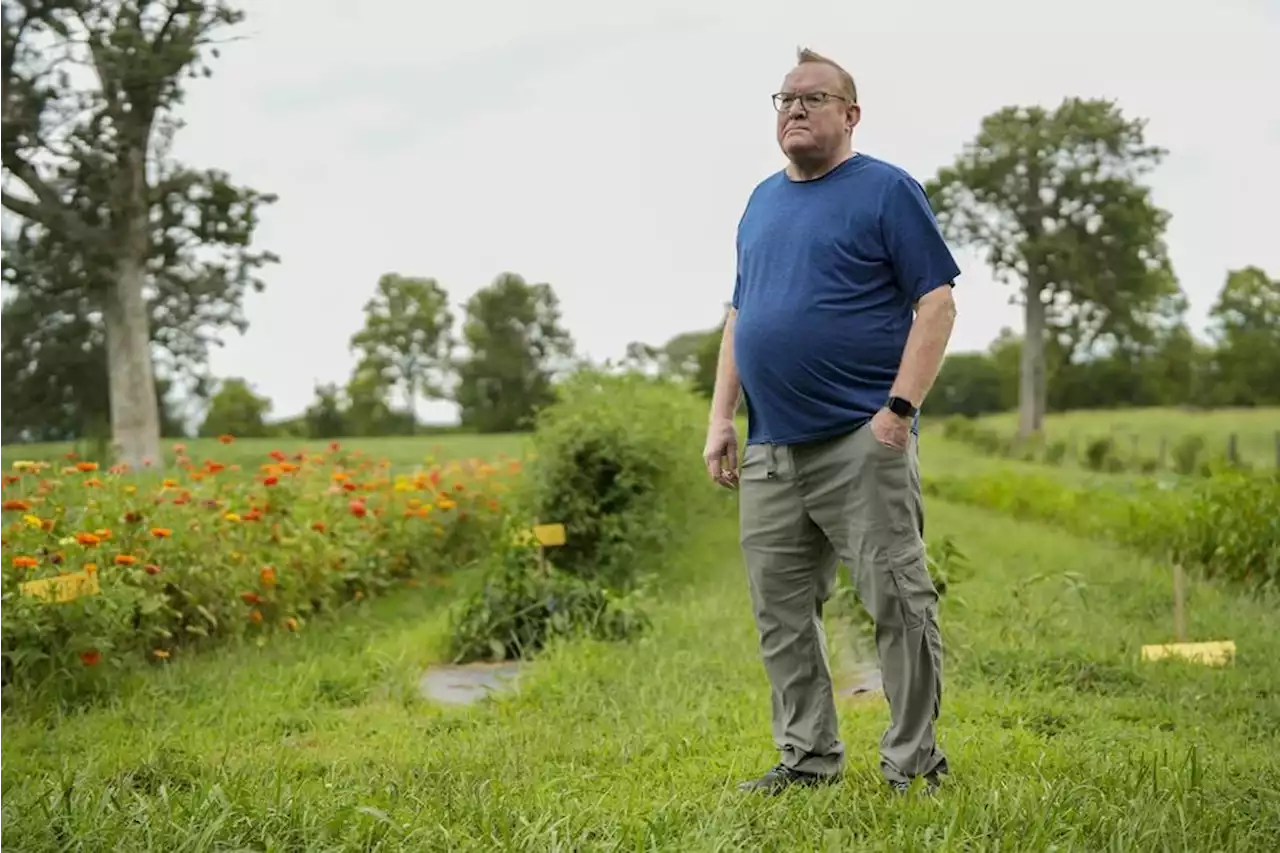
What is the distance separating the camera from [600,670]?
13.6 ft

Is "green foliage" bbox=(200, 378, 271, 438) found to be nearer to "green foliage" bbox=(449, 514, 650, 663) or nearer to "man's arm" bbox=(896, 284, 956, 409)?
"green foliage" bbox=(449, 514, 650, 663)

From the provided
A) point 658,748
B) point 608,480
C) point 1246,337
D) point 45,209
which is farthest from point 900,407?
point 1246,337

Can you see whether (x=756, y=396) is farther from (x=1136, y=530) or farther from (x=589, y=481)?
(x=1136, y=530)

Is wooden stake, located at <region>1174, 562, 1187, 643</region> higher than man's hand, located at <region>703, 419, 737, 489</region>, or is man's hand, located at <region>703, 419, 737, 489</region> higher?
man's hand, located at <region>703, 419, 737, 489</region>

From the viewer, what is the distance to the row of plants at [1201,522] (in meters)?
6.12

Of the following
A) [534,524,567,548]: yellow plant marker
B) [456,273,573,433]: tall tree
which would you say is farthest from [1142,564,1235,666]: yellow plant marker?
[456,273,573,433]: tall tree

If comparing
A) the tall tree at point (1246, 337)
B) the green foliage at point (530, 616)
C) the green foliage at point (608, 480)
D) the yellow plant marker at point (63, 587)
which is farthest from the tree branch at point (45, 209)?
the tall tree at point (1246, 337)

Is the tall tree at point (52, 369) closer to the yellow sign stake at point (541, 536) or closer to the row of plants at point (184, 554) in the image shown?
the row of plants at point (184, 554)

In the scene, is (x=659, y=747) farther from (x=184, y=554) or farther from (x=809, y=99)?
(x=184, y=554)

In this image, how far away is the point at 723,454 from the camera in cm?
285

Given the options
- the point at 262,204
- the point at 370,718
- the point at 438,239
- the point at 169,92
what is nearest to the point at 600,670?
the point at 370,718

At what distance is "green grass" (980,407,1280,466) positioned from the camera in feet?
43.4

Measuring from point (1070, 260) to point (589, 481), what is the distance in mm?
15726

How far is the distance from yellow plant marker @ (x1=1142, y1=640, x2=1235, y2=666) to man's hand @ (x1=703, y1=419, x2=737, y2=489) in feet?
6.76
